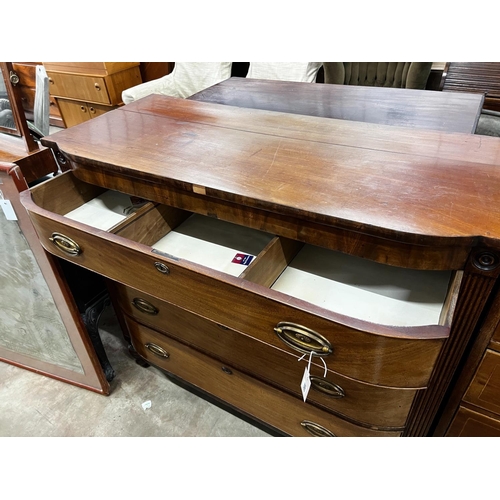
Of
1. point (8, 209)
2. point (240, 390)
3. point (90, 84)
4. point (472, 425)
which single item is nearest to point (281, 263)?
point (240, 390)

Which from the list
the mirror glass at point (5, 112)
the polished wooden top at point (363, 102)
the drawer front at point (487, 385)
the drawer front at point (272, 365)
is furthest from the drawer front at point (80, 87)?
the drawer front at point (487, 385)

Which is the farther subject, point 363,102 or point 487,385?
point 363,102

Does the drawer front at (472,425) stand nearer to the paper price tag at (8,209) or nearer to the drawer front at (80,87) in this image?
the paper price tag at (8,209)

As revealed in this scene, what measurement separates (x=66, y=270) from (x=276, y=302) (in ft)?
2.31

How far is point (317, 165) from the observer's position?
2.29 feet

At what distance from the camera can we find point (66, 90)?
2.61 meters

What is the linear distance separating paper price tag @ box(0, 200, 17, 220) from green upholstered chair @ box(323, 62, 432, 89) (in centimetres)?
143

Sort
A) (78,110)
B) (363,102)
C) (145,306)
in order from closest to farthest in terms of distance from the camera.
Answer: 1. (145,306)
2. (363,102)
3. (78,110)

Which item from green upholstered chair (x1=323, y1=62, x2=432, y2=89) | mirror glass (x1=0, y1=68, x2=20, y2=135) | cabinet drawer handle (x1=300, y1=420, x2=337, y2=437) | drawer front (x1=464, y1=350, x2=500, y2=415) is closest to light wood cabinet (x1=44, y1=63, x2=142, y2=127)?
green upholstered chair (x1=323, y1=62, x2=432, y2=89)

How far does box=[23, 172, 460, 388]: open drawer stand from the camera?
1.74 ft

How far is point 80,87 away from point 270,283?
2.43m

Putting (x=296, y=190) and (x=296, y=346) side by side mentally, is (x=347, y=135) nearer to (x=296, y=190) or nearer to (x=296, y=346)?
(x=296, y=190)

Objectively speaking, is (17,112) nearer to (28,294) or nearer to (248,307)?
(28,294)

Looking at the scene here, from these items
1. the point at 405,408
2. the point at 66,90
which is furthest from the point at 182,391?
the point at 66,90
